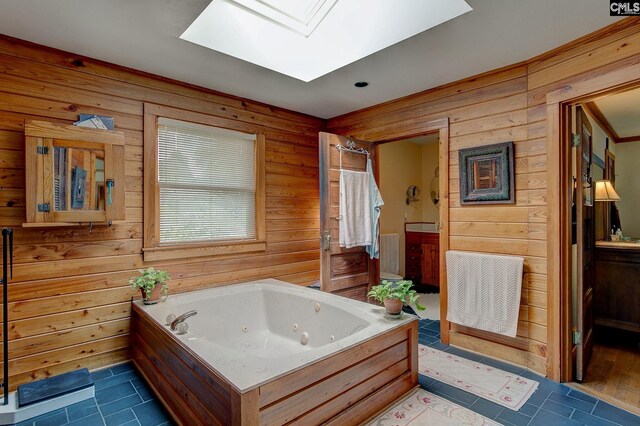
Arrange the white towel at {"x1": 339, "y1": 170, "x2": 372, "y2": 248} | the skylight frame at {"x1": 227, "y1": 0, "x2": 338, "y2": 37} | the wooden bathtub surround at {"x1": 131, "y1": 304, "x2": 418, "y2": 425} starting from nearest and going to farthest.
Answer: the wooden bathtub surround at {"x1": 131, "y1": 304, "x2": 418, "y2": 425} → the skylight frame at {"x1": 227, "y1": 0, "x2": 338, "y2": 37} → the white towel at {"x1": 339, "y1": 170, "x2": 372, "y2": 248}

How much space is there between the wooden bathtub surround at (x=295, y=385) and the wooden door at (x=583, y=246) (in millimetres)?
1222

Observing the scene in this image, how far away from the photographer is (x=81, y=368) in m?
2.49

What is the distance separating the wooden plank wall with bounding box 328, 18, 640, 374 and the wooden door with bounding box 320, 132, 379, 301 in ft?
3.04

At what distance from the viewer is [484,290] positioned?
2699 millimetres

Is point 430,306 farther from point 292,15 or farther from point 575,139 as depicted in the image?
point 292,15

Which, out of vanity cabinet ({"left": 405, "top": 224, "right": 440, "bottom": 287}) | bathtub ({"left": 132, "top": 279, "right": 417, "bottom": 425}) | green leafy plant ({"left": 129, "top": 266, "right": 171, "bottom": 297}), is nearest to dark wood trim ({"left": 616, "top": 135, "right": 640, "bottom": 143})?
vanity cabinet ({"left": 405, "top": 224, "right": 440, "bottom": 287})

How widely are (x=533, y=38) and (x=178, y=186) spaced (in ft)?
9.56

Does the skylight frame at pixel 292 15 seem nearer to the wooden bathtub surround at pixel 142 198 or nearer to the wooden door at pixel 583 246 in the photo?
the wooden bathtub surround at pixel 142 198

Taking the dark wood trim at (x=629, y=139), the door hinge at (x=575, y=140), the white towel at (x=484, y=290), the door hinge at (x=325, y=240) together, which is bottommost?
the white towel at (x=484, y=290)

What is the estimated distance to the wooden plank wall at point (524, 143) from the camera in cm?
220

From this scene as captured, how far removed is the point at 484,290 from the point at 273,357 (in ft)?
5.72

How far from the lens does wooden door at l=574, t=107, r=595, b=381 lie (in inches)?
94.6

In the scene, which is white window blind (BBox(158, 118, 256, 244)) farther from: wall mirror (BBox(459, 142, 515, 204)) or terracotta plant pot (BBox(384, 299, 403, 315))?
wall mirror (BBox(459, 142, 515, 204))

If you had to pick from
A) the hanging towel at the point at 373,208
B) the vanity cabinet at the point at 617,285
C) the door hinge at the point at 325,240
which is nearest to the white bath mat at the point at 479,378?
the hanging towel at the point at 373,208
